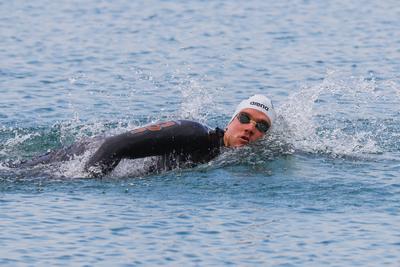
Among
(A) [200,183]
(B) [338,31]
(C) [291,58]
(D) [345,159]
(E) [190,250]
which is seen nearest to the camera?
(E) [190,250]

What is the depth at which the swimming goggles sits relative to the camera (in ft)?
55.9

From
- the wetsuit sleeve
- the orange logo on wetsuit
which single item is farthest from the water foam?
the orange logo on wetsuit

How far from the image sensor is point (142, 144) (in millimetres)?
15961

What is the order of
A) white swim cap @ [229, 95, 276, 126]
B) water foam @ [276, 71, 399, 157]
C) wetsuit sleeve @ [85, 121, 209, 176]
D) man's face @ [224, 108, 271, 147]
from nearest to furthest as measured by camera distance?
wetsuit sleeve @ [85, 121, 209, 176] < man's face @ [224, 108, 271, 147] < white swim cap @ [229, 95, 276, 126] < water foam @ [276, 71, 399, 157]

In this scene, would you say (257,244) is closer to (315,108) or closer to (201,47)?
(315,108)

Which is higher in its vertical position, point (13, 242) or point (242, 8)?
point (242, 8)

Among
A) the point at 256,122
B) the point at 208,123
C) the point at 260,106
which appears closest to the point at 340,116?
the point at 208,123

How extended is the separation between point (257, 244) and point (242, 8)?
20341 mm

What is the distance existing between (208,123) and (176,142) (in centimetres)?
462

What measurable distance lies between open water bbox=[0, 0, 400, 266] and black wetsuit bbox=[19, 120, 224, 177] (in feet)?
0.57

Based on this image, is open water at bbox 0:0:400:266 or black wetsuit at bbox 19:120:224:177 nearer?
open water at bbox 0:0:400:266

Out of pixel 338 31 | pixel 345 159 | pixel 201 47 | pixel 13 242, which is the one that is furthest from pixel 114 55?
pixel 13 242

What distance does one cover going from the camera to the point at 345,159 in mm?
17688

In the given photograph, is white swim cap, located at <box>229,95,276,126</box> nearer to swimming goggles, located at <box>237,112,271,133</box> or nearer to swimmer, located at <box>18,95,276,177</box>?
swimmer, located at <box>18,95,276,177</box>
